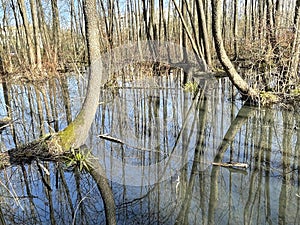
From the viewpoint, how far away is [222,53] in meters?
7.30

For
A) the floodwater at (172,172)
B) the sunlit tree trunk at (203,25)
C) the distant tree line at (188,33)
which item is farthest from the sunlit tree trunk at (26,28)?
the sunlit tree trunk at (203,25)

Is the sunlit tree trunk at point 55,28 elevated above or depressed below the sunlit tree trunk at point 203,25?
above

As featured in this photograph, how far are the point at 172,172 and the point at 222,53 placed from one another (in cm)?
439

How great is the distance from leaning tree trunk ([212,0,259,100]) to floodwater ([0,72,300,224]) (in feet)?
1.87

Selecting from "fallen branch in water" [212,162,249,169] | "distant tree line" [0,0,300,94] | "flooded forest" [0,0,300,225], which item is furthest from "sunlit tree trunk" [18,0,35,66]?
"fallen branch in water" [212,162,249,169]

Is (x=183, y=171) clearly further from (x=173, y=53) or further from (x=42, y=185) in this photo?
(x=173, y=53)

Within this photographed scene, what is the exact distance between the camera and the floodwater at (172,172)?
3064 mm

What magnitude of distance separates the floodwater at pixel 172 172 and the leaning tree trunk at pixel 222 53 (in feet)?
1.87

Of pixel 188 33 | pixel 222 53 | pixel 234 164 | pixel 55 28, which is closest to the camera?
pixel 234 164

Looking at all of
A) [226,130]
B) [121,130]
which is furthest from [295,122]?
[121,130]

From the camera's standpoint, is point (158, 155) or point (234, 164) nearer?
point (234, 164)

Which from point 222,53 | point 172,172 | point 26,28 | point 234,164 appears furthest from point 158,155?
point 26,28

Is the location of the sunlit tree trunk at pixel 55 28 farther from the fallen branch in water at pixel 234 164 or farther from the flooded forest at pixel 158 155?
the fallen branch in water at pixel 234 164

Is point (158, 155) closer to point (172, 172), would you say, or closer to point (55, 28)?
point (172, 172)
